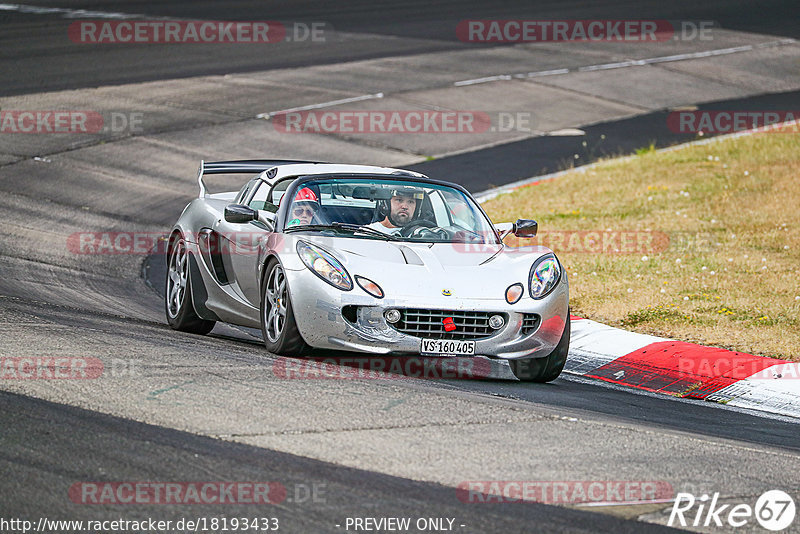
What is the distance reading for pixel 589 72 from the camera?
26.4 metres

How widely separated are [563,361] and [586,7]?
27.8m

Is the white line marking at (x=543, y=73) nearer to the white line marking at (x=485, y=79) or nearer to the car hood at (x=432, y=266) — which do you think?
the white line marking at (x=485, y=79)

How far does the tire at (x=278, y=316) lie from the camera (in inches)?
323

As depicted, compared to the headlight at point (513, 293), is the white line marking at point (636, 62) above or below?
above

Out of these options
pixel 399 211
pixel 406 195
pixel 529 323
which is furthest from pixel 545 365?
pixel 406 195

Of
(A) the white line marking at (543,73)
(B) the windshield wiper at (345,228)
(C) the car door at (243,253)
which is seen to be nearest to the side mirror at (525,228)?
(B) the windshield wiper at (345,228)

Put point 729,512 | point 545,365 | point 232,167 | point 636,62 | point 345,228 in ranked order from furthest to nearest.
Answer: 1. point 636,62
2. point 232,167
3. point 345,228
4. point 545,365
5. point 729,512

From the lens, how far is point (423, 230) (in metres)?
9.16

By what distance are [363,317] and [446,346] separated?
59cm

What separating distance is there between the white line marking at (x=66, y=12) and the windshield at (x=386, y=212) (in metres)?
21.8

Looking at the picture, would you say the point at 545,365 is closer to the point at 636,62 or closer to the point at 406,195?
the point at 406,195

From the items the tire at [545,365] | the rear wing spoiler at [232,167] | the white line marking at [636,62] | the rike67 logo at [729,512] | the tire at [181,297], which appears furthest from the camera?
the white line marking at [636,62]

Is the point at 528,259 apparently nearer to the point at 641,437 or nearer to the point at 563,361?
the point at 563,361

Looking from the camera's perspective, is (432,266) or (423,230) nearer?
(432,266)
